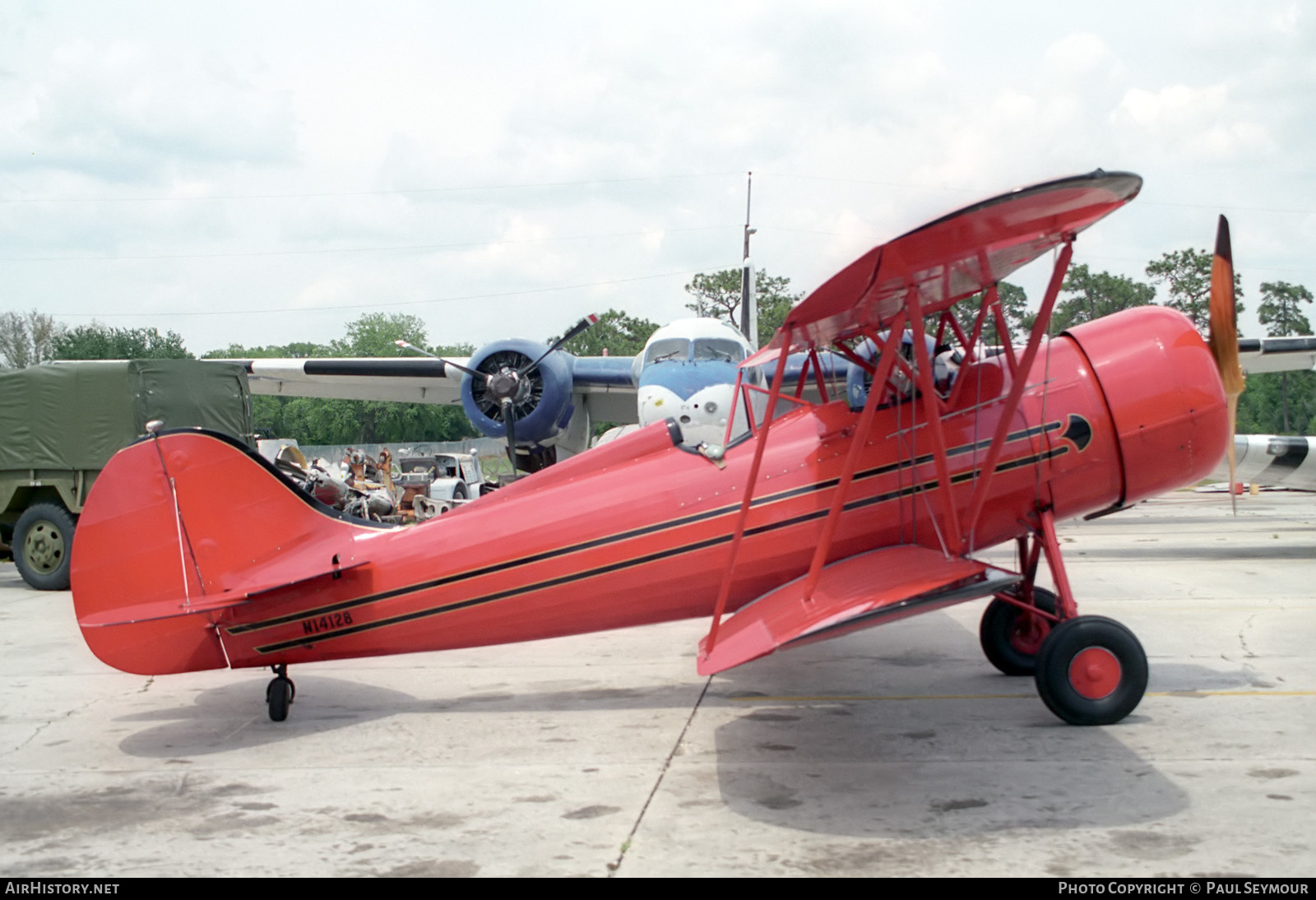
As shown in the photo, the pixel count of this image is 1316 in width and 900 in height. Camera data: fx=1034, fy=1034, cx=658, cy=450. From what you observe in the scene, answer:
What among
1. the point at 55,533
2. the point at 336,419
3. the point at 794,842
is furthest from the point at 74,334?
the point at 794,842

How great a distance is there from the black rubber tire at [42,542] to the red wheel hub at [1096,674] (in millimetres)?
13413

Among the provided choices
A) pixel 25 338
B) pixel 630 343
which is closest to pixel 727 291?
pixel 630 343

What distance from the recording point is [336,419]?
77.8 m

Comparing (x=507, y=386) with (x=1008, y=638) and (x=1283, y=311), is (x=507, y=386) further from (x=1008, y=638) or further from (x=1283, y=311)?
(x=1283, y=311)

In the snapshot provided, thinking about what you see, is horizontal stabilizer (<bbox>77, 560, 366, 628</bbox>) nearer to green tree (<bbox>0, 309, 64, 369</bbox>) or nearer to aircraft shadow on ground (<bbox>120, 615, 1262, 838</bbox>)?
aircraft shadow on ground (<bbox>120, 615, 1262, 838</bbox>)

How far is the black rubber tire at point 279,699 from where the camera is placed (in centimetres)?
696

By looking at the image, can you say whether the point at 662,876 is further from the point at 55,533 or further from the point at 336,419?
the point at 336,419

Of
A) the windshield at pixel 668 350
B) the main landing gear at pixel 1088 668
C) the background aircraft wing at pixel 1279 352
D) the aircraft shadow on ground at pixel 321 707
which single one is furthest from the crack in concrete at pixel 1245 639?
the background aircraft wing at pixel 1279 352

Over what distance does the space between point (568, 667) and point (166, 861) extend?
4383mm

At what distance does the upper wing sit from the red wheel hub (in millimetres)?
2320

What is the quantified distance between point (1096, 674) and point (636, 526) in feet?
9.52

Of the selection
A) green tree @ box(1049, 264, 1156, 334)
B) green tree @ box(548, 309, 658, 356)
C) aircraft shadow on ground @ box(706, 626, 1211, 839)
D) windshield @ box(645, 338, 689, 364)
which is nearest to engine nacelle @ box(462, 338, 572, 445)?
windshield @ box(645, 338, 689, 364)

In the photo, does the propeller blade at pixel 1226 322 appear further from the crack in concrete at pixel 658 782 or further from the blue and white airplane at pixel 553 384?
the blue and white airplane at pixel 553 384

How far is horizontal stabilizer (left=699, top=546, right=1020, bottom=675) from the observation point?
515 cm
